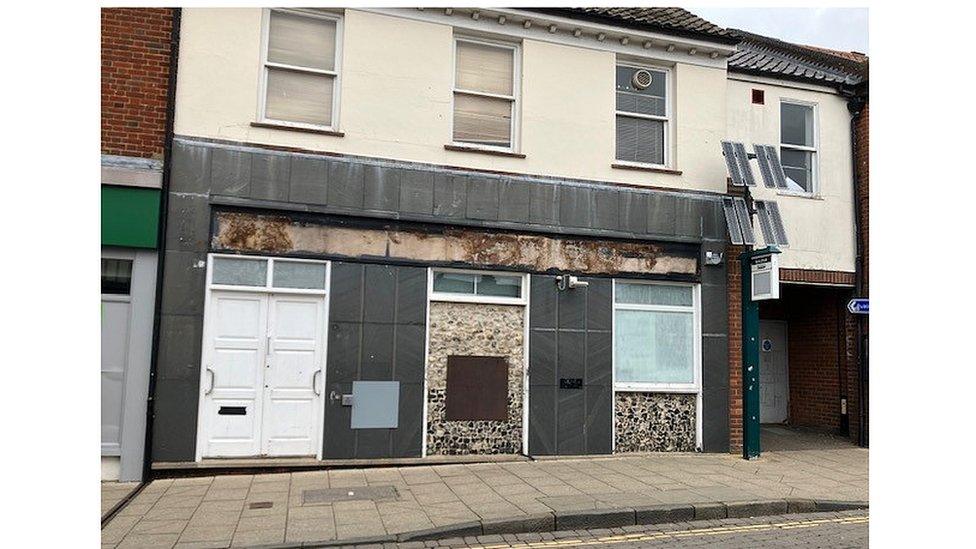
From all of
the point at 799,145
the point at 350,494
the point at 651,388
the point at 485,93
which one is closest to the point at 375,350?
the point at 350,494

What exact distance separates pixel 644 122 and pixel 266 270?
6.34 metres

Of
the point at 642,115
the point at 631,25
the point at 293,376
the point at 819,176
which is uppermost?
the point at 631,25

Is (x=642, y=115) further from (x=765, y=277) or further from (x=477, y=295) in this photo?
(x=477, y=295)

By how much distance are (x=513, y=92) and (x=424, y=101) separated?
147 cm

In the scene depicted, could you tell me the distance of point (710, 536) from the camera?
21.9ft

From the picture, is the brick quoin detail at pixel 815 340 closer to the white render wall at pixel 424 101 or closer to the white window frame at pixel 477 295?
the white render wall at pixel 424 101

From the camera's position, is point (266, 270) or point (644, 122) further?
point (644, 122)

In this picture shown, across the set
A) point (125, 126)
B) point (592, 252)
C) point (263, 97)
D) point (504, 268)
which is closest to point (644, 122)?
point (592, 252)

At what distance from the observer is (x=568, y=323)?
10.5 metres

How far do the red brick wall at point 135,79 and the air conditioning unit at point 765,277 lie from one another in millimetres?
8658

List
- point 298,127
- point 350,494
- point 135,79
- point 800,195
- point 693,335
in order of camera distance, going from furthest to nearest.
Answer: point 800,195 < point 693,335 < point 298,127 < point 135,79 < point 350,494

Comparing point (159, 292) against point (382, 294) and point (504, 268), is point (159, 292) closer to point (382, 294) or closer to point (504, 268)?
point (382, 294)

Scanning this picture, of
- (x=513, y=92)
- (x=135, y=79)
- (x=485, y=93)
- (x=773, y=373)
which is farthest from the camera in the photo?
(x=773, y=373)

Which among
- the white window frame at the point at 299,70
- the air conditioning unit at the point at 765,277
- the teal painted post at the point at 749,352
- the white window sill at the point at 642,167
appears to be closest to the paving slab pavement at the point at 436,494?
the teal painted post at the point at 749,352
